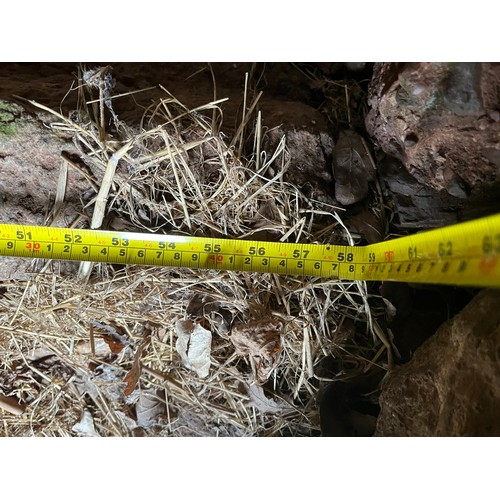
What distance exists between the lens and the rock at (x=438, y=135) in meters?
1.85

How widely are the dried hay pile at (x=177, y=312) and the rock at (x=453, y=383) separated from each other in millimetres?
312

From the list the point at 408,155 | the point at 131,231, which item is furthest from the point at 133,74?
the point at 408,155

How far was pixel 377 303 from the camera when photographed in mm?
2426

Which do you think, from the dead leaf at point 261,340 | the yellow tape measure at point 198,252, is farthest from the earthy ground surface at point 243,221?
the yellow tape measure at point 198,252

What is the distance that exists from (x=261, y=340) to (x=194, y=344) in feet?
1.19

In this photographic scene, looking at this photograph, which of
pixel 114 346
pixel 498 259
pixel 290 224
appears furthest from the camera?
pixel 114 346

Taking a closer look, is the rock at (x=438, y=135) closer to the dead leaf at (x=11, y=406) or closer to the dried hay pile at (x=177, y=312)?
the dried hay pile at (x=177, y=312)

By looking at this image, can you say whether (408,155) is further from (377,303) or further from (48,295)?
(48,295)

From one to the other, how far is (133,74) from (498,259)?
1870 mm

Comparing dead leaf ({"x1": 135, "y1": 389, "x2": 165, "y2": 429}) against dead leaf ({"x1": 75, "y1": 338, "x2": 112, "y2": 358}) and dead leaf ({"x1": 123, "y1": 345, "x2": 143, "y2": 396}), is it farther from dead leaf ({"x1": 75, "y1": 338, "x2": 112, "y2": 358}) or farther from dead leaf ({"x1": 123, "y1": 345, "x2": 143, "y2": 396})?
dead leaf ({"x1": 75, "y1": 338, "x2": 112, "y2": 358})

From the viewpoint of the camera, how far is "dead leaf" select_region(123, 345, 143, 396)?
2531 mm

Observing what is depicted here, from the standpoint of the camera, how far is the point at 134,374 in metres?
2.54

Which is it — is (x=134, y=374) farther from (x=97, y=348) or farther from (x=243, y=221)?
(x=243, y=221)

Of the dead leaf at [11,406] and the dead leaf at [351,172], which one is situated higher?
the dead leaf at [351,172]
